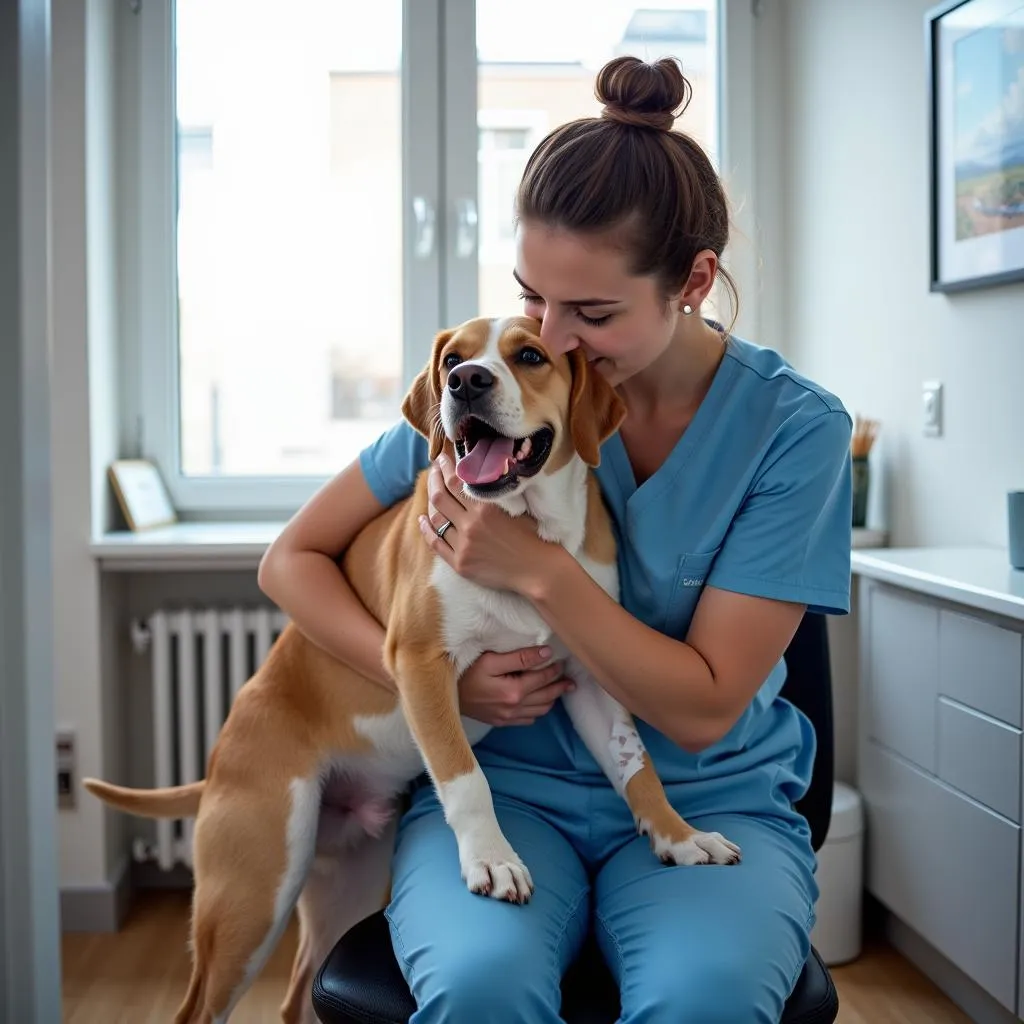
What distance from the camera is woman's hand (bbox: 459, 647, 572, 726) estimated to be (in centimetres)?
129

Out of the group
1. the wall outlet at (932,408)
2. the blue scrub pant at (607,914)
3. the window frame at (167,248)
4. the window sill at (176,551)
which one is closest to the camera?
the blue scrub pant at (607,914)

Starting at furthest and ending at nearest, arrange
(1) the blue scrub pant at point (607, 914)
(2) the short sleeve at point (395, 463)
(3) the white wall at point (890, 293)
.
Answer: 1. (3) the white wall at point (890, 293)
2. (2) the short sleeve at point (395, 463)
3. (1) the blue scrub pant at point (607, 914)

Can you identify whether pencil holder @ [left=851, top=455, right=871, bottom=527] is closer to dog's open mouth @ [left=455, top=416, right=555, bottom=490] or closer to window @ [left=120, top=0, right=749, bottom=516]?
window @ [left=120, top=0, right=749, bottom=516]

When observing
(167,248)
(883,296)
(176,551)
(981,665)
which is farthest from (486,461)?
(167,248)

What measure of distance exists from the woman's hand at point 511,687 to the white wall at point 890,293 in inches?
40.2

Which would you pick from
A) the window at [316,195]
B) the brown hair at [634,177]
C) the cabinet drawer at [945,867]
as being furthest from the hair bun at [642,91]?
the window at [316,195]

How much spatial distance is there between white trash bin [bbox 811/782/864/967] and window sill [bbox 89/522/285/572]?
126 centimetres

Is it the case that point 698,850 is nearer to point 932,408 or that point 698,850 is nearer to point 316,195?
point 932,408

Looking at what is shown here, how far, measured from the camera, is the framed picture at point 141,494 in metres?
2.47

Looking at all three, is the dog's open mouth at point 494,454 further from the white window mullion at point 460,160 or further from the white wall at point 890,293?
the white window mullion at point 460,160

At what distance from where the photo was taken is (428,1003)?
1017 millimetres

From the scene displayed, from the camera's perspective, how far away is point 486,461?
48.9 inches

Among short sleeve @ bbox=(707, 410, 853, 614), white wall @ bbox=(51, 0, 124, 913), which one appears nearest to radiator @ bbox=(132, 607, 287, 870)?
white wall @ bbox=(51, 0, 124, 913)

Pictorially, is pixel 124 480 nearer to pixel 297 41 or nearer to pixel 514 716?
pixel 297 41
